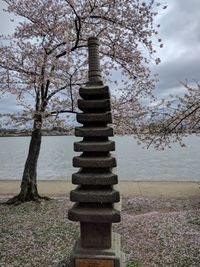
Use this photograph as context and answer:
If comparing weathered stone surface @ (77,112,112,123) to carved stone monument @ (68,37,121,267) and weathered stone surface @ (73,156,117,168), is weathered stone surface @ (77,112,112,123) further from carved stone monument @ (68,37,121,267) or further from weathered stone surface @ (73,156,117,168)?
weathered stone surface @ (73,156,117,168)

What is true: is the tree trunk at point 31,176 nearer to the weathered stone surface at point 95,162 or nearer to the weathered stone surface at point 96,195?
the weathered stone surface at point 95,162

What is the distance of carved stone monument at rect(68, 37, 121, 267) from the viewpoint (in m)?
6.71

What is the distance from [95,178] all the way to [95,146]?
580mm

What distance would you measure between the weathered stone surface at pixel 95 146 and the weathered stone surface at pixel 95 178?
458 mm

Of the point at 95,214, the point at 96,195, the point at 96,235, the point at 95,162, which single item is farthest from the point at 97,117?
the point at 96,235


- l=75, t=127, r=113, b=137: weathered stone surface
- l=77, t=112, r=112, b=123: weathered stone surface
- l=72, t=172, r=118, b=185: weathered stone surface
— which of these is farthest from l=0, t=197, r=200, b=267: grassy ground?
l=77, t=112, r=112, b=123: weathered stone surface

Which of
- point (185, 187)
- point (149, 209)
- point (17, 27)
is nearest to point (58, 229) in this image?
point (149, 209)

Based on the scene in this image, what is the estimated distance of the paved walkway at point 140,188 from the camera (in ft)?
58.7

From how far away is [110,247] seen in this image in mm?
6879

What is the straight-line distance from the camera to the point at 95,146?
6828mm

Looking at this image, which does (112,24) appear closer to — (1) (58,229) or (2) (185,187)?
(1) (58,229)

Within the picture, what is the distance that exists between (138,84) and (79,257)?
10.6 meters

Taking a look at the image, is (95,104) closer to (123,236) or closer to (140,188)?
(123,236)

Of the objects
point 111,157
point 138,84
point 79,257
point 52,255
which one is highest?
point 138,84
